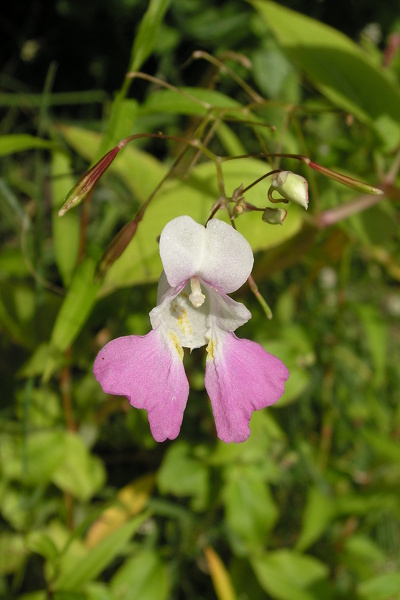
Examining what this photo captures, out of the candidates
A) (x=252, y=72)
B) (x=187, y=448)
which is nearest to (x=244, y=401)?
(x=187, y=448)

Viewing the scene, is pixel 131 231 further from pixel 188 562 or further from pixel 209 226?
pixel 188 562

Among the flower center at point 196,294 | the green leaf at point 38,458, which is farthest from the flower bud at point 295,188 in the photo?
the green leaf at point 38,458

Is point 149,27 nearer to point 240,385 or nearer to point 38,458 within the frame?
point 240,385

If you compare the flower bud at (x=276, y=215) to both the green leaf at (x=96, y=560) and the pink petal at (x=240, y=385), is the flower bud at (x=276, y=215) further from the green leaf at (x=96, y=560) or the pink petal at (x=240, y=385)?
the green leaf at (x=96, y=560)

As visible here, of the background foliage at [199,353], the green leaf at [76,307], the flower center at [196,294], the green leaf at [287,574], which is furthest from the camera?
the green leaf at [287,574]

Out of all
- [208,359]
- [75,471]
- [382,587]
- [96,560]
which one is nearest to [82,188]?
[208,359]

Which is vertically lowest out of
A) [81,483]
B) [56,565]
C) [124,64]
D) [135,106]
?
[81,483]

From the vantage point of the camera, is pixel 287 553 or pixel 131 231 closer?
pixel 131 231
